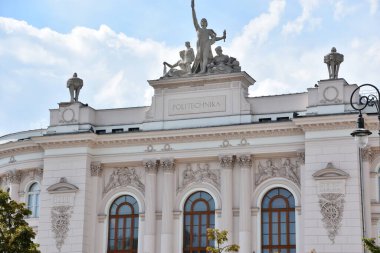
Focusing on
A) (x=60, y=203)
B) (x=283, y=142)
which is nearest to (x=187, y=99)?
(x=283, y=142)

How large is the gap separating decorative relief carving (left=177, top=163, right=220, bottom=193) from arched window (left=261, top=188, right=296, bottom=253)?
2.85 meters

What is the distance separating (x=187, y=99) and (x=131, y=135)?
11.8 feet

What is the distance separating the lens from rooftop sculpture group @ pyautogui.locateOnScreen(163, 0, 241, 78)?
43.1m

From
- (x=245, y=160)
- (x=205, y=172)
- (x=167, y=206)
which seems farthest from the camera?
(x=205, y=172)

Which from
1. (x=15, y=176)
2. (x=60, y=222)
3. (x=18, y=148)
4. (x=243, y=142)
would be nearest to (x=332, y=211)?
(x=243, y=142)

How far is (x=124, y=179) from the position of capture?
145ft

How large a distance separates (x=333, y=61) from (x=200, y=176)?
30.1 feet

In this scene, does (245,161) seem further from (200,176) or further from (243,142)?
(200,176)

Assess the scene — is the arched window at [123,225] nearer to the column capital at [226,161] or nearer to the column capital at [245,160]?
the column capital at [226,161]

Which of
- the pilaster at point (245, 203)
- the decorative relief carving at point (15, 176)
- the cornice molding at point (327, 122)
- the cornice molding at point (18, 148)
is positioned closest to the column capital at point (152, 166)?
the pilaster at point (245, 203)

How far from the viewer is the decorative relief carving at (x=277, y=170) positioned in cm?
4100

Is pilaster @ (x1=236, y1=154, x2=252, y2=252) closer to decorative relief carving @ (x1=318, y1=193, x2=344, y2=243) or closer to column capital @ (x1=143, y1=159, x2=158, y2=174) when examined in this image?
decorative relief carving @ (x1=318, y1=193, x2=344, y2=243)

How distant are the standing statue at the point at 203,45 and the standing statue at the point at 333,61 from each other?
20.9ft

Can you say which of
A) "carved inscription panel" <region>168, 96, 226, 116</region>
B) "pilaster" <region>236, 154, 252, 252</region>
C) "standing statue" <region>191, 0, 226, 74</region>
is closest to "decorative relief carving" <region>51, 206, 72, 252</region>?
"carved inscription panel" <region>168, 96, 226, 116</region>
